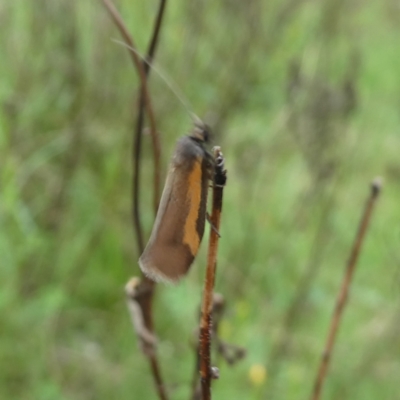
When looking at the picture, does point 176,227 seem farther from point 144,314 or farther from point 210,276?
point 144,314

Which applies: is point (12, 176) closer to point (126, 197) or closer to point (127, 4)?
point (126, 197)

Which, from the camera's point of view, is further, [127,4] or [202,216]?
[127,4]

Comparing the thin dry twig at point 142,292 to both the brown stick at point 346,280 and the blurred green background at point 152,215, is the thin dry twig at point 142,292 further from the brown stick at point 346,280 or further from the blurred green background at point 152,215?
the blurred green background at point 152,215

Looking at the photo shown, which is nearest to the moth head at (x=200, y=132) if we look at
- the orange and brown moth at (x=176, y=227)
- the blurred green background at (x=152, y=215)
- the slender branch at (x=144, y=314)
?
the orange and brown moth at (x=176, y=227)

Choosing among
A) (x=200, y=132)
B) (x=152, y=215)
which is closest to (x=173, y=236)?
(x=200, y=132)

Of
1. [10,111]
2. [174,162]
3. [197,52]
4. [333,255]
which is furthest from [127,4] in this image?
[174,162]

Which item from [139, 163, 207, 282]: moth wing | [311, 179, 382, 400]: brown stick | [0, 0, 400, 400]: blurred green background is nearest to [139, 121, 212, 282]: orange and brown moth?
[139, 163, 207, 282]: moth wing
